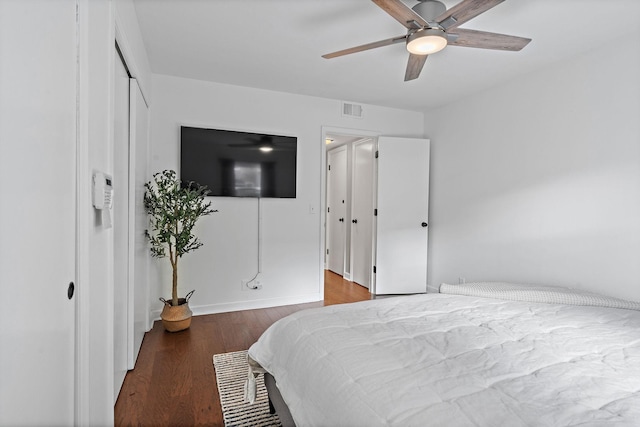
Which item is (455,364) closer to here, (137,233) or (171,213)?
(137,233)

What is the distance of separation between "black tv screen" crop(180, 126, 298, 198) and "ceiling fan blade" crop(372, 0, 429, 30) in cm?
214

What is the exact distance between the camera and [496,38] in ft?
6.53

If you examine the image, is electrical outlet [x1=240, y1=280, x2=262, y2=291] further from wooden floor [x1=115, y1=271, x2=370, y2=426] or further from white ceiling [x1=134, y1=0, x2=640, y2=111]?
white ceiling [x1=134, y1=0, x2=640, y2=111]

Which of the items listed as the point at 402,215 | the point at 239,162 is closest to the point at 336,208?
the point at 402,215

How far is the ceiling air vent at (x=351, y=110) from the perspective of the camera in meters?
4.05

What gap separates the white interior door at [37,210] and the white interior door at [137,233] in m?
1.21

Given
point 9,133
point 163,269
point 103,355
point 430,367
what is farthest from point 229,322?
point 9,133

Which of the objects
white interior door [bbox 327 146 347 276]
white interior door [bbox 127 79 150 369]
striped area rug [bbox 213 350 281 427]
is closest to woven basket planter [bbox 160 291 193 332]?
white interior door [bbox 127 79 150 369]

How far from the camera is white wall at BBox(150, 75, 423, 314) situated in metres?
3.31

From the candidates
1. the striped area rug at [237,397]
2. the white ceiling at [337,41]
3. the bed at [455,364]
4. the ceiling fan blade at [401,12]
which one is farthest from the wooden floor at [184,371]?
the white ceiling at [337,41]

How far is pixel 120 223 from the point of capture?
1.94 meters

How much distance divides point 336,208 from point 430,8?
155 inches

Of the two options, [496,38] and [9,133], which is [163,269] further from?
[496,38]

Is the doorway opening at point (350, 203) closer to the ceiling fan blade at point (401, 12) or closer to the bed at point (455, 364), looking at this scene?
the ceiling fan blade at point (401, 12)
